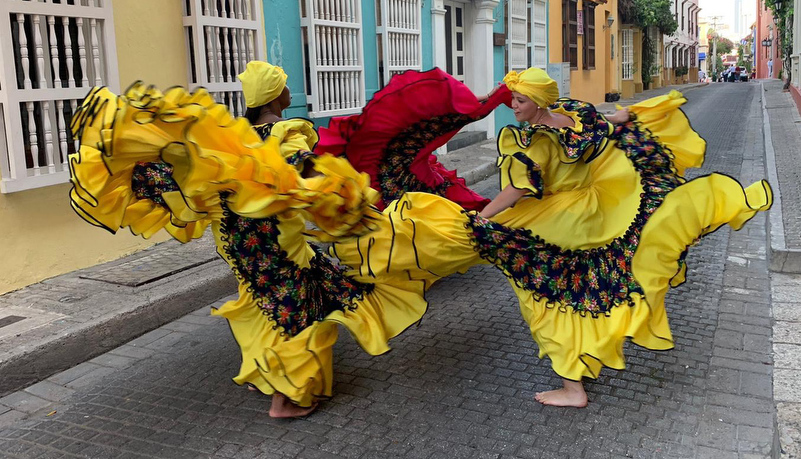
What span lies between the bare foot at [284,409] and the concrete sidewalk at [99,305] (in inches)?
54.6

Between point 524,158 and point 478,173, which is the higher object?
point 524,158

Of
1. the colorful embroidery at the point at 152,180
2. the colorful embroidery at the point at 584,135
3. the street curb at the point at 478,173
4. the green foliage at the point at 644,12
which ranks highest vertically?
the green foliage at the point at 644,12

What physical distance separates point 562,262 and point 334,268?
112 cm

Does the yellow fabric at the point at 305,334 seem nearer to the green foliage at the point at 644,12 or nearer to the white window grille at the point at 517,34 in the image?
the white window grille at the point at 517,34

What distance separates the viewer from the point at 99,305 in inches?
193

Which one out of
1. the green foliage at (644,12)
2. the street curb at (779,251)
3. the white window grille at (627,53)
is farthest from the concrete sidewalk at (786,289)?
the white window grille at (627,53)

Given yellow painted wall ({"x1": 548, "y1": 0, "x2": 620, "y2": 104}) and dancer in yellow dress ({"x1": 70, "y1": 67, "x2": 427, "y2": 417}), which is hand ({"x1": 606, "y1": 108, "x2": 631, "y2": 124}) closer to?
dancer in yellow dress ({"x1": 70, "y1": 67, "x2": 427, "y2": 417})

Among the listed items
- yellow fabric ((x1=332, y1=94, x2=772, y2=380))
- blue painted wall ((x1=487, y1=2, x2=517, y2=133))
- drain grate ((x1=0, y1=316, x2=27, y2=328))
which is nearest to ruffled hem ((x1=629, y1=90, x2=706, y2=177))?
yellow fabric ((x1=332, y1=94, x2=772, y2=380))

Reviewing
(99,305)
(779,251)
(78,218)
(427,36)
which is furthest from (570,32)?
(99,305)

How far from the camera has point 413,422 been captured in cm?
343

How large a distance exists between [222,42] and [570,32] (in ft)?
47.6

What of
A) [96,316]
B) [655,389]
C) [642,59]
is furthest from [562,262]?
[642,59]

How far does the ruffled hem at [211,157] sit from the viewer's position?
8.79 ft

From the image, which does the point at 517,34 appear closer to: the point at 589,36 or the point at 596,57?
the point at 589,36
